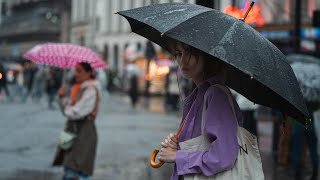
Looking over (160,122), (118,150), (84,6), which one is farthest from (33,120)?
(84,6)

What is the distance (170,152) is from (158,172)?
21.6 feet

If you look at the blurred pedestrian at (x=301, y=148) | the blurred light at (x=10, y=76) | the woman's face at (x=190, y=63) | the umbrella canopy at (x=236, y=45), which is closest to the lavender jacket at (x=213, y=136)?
the woman's face at (x=190, y=63)

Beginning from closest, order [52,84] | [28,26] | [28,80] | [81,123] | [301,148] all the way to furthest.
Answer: [81,123] → [301,148] → [52,84] → [28,80] → [28,26]

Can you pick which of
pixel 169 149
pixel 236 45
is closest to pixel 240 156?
pixel 169 149

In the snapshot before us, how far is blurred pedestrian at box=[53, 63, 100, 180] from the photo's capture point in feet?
23.6

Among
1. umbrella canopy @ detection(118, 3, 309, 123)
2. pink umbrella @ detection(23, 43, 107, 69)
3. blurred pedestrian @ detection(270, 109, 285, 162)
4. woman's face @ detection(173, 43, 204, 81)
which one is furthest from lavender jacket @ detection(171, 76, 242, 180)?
blurred pedestrian @ detection(270, 109, 285, 162)

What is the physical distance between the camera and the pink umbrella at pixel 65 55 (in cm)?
775

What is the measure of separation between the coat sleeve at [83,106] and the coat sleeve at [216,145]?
13.5 feet

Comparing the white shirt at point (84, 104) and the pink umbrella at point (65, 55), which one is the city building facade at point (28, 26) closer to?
the pink umbrella at point (65, 55)

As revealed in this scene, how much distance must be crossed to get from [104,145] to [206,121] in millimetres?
10188

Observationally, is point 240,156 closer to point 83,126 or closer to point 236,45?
point 236,45

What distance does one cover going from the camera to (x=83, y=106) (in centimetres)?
722

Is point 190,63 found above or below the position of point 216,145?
above

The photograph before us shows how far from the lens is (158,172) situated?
9805 millimetres
